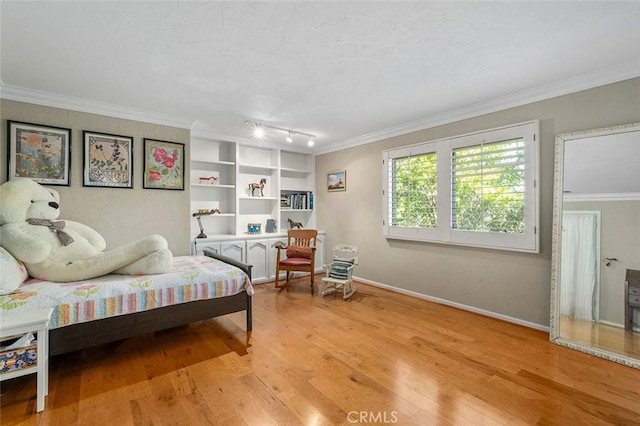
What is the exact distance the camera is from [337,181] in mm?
5160

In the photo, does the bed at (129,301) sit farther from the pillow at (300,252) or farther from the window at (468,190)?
the window at (468,190)

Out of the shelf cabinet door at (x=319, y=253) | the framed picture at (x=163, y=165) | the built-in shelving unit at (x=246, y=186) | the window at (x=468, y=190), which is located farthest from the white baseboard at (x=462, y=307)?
the framed picture at (x=163, y=165)

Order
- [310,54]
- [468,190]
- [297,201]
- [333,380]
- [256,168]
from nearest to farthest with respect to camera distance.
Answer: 1. [333,380]
2. [310,54]
3. [468,190]
4. [256,168]
5. [297,201]

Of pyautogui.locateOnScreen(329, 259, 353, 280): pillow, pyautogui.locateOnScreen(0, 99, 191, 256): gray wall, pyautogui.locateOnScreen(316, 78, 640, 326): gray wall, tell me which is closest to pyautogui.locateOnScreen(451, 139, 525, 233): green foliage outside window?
pyautogui.locateOnScreen(316, 78, 640, 326): gray wall

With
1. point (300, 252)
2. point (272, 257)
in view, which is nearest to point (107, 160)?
point (272, 257)

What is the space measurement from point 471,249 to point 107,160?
438 centimetres

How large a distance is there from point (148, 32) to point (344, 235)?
3.84 meters

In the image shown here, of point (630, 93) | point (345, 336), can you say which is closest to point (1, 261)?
point (345, 336)

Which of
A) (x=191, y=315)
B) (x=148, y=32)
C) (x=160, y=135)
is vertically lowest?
(x=191, y=315)

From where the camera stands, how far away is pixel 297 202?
5.43 meters

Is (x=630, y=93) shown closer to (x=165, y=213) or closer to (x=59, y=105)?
(x=165, y=213)

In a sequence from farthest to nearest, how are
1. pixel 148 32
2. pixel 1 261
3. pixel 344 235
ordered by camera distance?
1. pixel 344 235
2. pixel 1 261
3. pixel 148 32

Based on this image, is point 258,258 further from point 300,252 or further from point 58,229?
point 58,229

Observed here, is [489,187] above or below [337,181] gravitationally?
below
